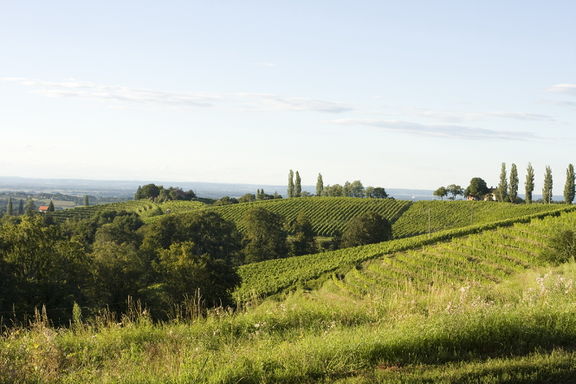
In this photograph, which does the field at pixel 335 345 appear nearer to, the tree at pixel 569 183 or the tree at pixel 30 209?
the tree at pixel 30 209

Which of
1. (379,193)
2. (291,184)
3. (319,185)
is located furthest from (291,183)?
(379,193)

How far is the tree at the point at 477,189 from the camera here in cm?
15388

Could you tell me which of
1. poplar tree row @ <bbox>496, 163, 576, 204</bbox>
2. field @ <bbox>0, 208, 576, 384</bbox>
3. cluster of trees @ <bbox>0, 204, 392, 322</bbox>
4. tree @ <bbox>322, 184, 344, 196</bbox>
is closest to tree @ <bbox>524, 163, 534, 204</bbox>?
poplar tree row @ <bbox>496, 163, 576, 204</bbox>

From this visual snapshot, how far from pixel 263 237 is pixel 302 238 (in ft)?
26.5

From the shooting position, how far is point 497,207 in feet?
344

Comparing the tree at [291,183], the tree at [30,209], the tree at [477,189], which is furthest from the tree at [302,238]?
the tree at [477,189]

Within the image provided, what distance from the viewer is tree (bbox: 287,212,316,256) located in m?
87.4

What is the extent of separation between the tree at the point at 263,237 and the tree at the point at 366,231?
11.1m

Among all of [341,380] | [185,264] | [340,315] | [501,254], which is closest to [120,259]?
[185,264]

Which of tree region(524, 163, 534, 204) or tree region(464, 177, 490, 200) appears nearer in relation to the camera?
tree region(524, 163, 534, 204)

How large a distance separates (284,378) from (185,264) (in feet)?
125

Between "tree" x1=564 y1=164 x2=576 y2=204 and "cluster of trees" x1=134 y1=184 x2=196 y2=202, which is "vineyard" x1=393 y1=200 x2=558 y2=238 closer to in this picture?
"tree" x1=564 y1=164 x2=576 y2=204

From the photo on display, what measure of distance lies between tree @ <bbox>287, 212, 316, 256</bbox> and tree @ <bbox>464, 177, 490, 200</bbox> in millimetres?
78446

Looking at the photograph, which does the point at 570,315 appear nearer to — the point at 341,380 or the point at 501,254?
the point at 341,380
